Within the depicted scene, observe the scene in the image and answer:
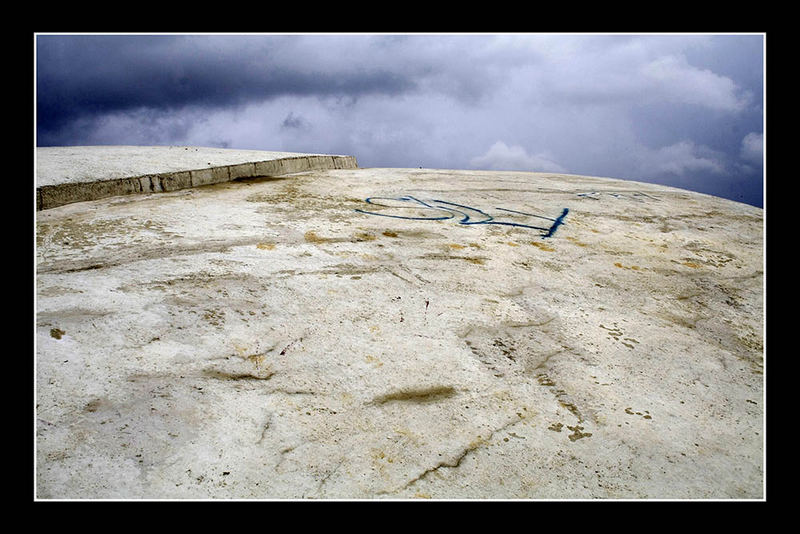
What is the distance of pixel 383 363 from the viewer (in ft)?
4.77

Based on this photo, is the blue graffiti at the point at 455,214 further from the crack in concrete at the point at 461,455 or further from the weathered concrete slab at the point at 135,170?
the crack in concrete at the point at 461,455

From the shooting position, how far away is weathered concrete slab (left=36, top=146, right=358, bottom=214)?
291 cm

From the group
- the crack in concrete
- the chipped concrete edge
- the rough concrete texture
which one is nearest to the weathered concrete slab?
the chipped concrete edge

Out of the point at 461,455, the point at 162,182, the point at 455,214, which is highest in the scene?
the point at 162,182

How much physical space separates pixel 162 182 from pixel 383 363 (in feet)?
8.49

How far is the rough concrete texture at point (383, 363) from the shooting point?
1.12m

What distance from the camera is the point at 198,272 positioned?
186 cm

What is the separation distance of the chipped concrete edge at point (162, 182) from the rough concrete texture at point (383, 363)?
1.11 ft

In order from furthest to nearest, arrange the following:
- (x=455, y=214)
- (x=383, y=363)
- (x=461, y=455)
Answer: (x=455, y=214), (x=383, y=363), (x=461, y=455)

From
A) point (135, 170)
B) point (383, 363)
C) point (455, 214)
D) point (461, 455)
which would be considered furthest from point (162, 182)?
point (461, 455)

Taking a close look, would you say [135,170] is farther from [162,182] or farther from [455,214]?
[455,214]

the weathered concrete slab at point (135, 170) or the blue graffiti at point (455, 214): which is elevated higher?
the weathered concrete slab at point (135, 170)

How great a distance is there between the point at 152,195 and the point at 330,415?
2522 mm

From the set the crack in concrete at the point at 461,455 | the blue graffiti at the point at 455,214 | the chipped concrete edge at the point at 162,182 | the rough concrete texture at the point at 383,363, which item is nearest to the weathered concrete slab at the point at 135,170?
the chipped concrete edge at the point at 162,182
